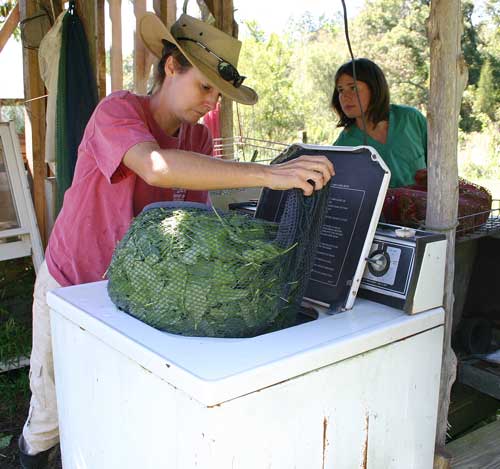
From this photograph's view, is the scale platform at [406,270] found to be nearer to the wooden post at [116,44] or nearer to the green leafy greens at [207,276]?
the green leafy greens at [207,276]

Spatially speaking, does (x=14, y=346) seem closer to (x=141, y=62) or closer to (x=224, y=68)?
(x=141, y=62)

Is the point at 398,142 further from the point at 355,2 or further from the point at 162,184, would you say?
the point at 355,2

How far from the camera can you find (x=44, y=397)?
1969 millimetres

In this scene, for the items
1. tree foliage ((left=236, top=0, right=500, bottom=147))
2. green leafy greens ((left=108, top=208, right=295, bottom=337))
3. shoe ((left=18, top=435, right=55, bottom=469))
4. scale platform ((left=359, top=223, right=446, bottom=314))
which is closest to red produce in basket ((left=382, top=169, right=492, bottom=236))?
scale platform ((left=359, top=223, right=446, bottom=314))

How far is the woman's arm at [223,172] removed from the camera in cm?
135

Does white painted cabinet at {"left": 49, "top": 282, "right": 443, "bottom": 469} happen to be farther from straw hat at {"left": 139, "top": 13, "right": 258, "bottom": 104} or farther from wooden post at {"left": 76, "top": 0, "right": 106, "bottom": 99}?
wooden post at {"left": 76, "top": 0, "right": 106, "bottom": 99}

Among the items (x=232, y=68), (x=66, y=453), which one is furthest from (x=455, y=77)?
(x=66, y=453)

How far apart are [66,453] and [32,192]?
224cm

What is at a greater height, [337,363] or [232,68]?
[232,68]

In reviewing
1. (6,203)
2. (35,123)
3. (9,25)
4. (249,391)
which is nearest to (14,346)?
(6,203)

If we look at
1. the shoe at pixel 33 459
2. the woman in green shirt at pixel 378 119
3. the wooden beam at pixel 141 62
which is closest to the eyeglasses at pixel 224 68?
the woman in green shirt at pixel 378 119

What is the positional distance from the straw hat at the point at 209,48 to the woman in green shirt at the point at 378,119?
4.01 ft

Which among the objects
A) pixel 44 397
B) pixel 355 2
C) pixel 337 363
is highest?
pixel 355 2

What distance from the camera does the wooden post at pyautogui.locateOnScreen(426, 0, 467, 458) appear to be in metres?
1.61
